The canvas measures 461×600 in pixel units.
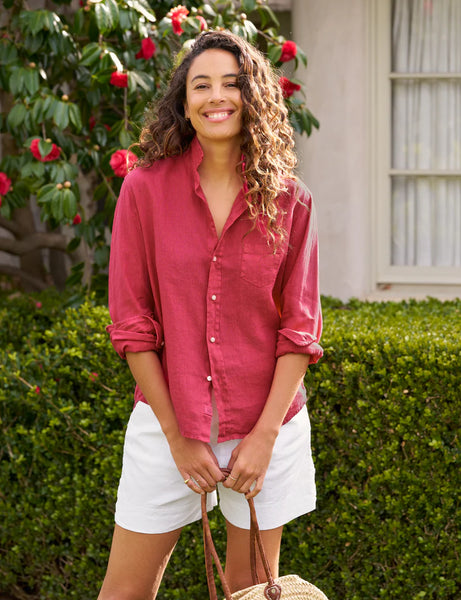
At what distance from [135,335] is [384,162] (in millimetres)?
3162

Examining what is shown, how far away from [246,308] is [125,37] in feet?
7.28

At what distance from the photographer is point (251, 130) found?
199cm

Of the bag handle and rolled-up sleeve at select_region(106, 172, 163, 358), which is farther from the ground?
rolled-up sleeve at select_region(106, 172, 163, 358)

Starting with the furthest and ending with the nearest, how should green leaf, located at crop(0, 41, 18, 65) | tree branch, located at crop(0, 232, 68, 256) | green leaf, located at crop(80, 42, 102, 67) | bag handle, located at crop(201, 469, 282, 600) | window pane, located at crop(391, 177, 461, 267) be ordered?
window pane, located at crop(391, 177, 461, 267)
tree branch, located at crop(0, 232, 68, 256)
green leaf, located at crop(0, 41, 18, 65)
green leaf, located at crop(80, 42, 102, 67)
bag handle, located at crop(201, 469, 282, 600)

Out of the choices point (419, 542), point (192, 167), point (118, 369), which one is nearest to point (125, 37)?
point (118, 369)

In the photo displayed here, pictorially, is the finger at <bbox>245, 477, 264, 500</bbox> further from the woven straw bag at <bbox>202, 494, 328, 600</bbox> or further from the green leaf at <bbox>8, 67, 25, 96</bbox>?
the green leaf at <bbox>8, 67, 25, 96</bbox>

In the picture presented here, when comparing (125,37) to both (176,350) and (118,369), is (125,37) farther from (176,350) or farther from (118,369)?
(176,350)

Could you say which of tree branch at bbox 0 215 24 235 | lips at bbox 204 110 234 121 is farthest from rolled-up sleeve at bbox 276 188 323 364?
tree branch at bbox 0 215 24 235

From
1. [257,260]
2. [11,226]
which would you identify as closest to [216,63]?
[257,260]

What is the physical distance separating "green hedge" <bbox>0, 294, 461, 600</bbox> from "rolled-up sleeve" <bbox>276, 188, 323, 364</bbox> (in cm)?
101

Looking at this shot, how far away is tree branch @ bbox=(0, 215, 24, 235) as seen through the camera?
178 inches

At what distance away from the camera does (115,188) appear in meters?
3.83

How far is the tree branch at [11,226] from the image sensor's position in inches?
178

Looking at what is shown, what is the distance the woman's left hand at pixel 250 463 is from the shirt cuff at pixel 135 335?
13.4 inches
